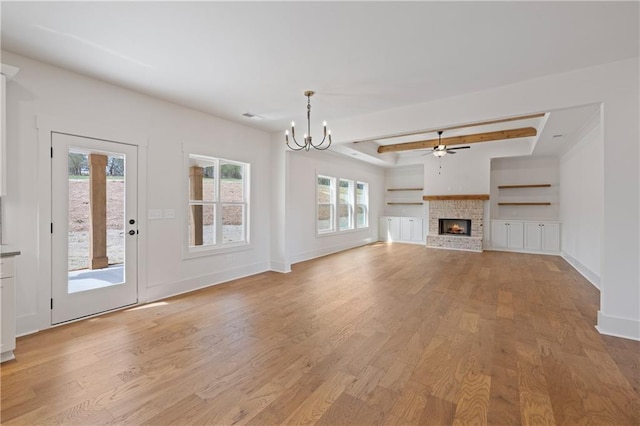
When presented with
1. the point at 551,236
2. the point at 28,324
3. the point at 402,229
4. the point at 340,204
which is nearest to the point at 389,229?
the point at 402,229

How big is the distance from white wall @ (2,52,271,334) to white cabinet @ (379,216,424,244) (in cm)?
559

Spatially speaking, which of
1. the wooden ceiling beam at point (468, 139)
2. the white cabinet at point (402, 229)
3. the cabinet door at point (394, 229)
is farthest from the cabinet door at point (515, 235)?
the cabinet door at point (394, 229)

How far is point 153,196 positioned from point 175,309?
5.12ft

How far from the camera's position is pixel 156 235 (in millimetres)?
4020

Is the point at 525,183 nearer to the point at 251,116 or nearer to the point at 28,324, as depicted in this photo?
the point at 251,116

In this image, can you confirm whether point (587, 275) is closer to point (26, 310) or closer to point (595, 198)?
point (595, 198)

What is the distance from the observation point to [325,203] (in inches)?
305

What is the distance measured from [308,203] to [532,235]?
241 inches

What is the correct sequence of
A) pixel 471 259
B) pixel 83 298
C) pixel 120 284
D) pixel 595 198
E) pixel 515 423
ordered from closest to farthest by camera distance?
pixel 515 423
pixel 83 298
pixel 120 284
pixel 595 198
pixel 471 259

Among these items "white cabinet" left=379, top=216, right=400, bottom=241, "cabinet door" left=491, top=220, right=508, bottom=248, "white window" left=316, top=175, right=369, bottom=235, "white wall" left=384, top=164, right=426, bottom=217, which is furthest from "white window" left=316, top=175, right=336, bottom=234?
"cabinet door" left=491, top=220, right=508, bottom=248

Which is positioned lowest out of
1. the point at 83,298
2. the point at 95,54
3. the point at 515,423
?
the point at 515,423

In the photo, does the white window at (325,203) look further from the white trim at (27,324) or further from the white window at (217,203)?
the white trim at (27,324)

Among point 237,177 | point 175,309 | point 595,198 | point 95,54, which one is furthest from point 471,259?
point 95,54

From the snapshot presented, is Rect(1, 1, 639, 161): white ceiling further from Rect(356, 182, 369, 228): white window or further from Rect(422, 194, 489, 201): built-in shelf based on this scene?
Rect(356, 182, 369, 228): white window
